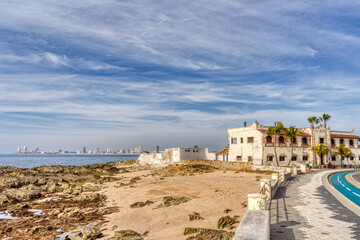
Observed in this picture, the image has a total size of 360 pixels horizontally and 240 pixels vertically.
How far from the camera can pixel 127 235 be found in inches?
592

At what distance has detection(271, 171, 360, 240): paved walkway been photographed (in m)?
10.3

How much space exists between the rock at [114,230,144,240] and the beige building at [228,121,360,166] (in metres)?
41.8

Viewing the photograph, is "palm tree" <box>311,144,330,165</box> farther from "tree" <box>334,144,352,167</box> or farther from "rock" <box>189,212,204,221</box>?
"rock" <box>189,212,204,221</box>

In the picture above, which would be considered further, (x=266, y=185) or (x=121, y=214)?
(x=121, y=214)

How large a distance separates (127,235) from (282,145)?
47051 millimetres

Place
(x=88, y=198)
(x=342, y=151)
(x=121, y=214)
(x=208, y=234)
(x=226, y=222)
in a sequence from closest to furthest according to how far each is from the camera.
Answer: (x=208, y=234) → (x=226, y=222) → (x=121, y=214) → (x=88, y=198) → (x=342, y=151)

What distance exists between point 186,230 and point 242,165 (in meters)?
39.2

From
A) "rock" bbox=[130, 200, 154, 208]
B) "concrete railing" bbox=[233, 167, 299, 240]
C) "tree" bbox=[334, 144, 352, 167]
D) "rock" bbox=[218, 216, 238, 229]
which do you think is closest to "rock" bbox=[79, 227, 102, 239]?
"rock" bbox=[130, 200, 154, 208]

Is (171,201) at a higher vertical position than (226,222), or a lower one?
lower

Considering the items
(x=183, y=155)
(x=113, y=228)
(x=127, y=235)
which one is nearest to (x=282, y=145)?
(x=183, y=155)

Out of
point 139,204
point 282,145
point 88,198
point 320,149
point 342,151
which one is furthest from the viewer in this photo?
point 342,151

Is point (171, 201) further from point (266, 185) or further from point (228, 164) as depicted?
point (228, 164)

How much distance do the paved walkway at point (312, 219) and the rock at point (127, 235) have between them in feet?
24.1

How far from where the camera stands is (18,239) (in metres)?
15.9
